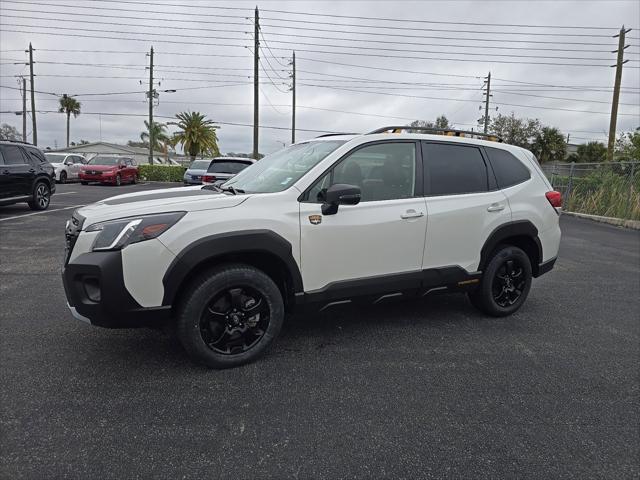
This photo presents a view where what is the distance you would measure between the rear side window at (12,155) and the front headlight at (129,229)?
9.58m

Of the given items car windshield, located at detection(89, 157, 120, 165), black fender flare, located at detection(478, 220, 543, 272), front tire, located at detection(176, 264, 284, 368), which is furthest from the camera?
car windshield, located at detection(89, 157, 120, 165)

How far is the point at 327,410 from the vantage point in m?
2.77

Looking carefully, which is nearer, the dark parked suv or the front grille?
the front grille

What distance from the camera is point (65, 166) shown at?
23594 millimetres

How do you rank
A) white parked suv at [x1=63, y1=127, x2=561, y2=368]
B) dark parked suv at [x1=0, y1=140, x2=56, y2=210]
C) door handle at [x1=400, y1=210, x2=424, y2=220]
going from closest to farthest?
white parked suv at [x1=63, y1=127, x2=561, y2=368] < door handle at [x1=400, y1=210, x2=424, y2=220] < dark parked suv at [x1=0, y1=140, x2=56, y2=210]

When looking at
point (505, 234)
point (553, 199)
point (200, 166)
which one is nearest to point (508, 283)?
point (505, 234)

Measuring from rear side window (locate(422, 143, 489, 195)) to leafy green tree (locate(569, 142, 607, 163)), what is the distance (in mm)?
53167

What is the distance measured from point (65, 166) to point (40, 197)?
13754mm

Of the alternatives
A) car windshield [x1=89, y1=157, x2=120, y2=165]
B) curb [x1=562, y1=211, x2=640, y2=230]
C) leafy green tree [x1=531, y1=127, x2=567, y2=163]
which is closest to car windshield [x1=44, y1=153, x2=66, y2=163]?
car windshield [x1=89, y1=157, x2=120, y2=165]

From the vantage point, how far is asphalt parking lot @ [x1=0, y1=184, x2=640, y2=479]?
2.30m

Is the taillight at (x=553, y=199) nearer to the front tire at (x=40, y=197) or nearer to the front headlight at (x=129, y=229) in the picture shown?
the front headlight at (x=129, y=229)

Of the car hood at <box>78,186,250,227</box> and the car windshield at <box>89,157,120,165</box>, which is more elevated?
the car windshield at <box>89,157,120,165</box>

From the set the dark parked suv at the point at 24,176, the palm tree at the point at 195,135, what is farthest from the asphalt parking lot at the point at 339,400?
the palm tree at the point at 195,135

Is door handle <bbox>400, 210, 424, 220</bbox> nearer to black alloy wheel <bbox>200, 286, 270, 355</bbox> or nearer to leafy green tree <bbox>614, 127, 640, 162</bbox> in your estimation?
black alloy wheel <bbox>200, 286, 270, 355</bbox>
